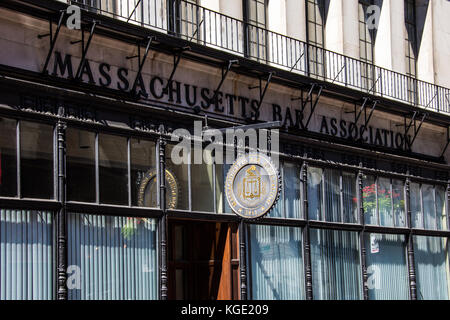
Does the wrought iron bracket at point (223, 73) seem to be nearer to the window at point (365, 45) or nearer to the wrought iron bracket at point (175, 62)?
the wrought iron bracket at point (175, 62)

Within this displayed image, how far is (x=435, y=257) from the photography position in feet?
80.4

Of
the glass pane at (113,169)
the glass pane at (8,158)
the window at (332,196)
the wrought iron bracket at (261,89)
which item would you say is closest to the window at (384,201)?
the window at (332,196)

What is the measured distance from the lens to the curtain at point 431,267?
77.9 ft

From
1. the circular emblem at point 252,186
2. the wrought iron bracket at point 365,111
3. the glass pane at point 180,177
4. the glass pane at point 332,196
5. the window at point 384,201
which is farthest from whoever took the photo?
the window at point 384,201

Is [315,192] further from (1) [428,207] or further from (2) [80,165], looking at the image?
(2) [80,165]

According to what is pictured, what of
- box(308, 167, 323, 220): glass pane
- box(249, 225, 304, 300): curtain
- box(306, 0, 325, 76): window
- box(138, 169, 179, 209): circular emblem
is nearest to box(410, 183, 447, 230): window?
box(308, 167, 323, 220): glass pane

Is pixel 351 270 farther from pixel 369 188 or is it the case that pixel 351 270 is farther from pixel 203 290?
pixel 203 290

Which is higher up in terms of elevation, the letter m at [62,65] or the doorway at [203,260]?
the letter m at [62,65]

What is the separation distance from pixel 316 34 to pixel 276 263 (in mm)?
6618

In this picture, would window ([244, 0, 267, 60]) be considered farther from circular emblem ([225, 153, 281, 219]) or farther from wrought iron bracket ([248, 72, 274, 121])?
circular emblem ([225, 153, 281, 219])

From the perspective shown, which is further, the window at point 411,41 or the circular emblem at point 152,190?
the window at point 411,41

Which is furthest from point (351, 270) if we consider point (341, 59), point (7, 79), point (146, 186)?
point (7, 79)

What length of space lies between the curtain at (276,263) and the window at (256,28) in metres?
4.03

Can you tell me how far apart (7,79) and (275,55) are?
828cm
